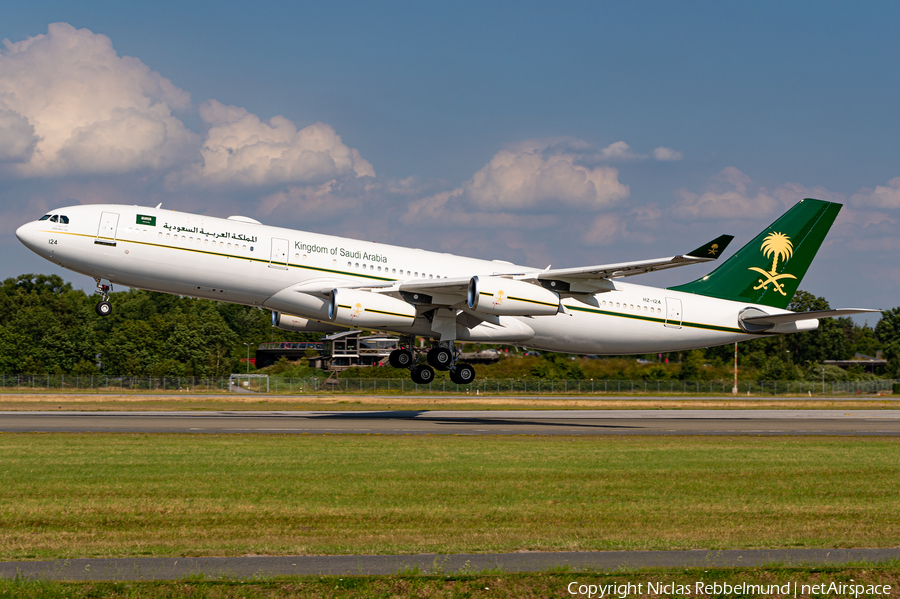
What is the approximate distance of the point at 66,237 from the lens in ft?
111

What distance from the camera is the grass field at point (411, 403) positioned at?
179ft

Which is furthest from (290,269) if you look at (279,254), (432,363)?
(432,363)

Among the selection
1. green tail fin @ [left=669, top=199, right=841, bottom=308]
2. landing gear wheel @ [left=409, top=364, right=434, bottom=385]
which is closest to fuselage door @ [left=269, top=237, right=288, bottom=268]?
landing gear wheel @ [left=409, top=364, right=434, bottom=385]

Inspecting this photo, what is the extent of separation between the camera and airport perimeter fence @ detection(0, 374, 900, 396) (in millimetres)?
73125

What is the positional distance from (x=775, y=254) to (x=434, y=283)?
20654 millimetres

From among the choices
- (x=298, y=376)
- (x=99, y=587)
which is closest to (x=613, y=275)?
(x=99, y=587)

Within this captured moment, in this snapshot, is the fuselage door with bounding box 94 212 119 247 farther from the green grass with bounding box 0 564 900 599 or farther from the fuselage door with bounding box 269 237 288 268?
the green grass with bounding box 0 564 900 599

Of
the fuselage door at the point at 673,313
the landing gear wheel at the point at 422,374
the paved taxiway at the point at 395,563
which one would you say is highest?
the fuselage door at the point at 673,313

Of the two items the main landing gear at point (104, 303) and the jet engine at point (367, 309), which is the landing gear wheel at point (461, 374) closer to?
the jet engine at point (367, 309)

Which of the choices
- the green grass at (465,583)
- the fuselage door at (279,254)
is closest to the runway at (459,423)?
the fuselage door at (279,254)

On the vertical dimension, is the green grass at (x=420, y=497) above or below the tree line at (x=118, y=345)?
below

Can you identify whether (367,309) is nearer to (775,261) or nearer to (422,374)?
(422,374)

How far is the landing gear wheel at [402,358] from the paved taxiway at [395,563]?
29520 millimetres

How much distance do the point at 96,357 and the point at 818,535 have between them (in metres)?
106
